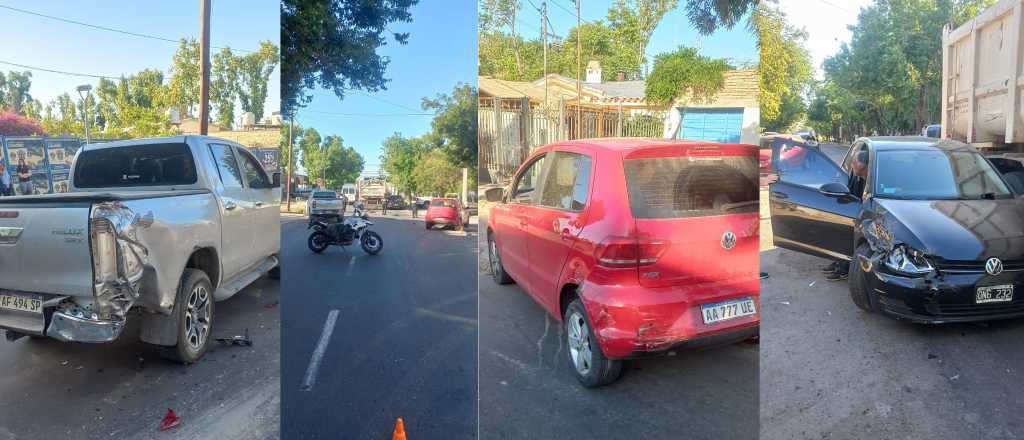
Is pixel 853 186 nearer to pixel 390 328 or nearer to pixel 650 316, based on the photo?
pixel 650 316

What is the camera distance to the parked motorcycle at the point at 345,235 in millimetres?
1552

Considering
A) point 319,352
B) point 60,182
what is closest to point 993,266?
point 319,352

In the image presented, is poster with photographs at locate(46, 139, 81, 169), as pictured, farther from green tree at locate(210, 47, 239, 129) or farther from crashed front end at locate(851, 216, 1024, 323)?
crashed front end at locate(851, 216, 1024, 323)

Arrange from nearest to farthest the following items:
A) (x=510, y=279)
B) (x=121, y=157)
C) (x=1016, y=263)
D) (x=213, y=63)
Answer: (x=510, y=279) < (x=1016, y=263) < (x=213, y=63) < (x=121, y=157)

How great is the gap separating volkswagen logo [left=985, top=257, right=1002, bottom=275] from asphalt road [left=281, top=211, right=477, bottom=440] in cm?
202

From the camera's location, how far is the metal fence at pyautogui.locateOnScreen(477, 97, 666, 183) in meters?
1.48

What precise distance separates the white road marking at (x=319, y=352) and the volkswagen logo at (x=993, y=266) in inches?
94.5

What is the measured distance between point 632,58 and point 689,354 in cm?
86

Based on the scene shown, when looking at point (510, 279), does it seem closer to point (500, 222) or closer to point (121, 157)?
point (500, 222)

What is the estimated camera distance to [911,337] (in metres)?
2.31

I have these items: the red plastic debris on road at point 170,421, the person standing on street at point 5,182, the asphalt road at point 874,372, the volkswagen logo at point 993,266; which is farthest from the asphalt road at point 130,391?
the volkswagen logo at point 993,266

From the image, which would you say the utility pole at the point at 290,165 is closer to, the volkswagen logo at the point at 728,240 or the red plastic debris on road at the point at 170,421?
the volkswagen logo at the point at 728,240

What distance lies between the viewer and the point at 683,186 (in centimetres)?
151

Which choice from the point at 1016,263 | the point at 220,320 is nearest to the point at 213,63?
the point at 220,320
